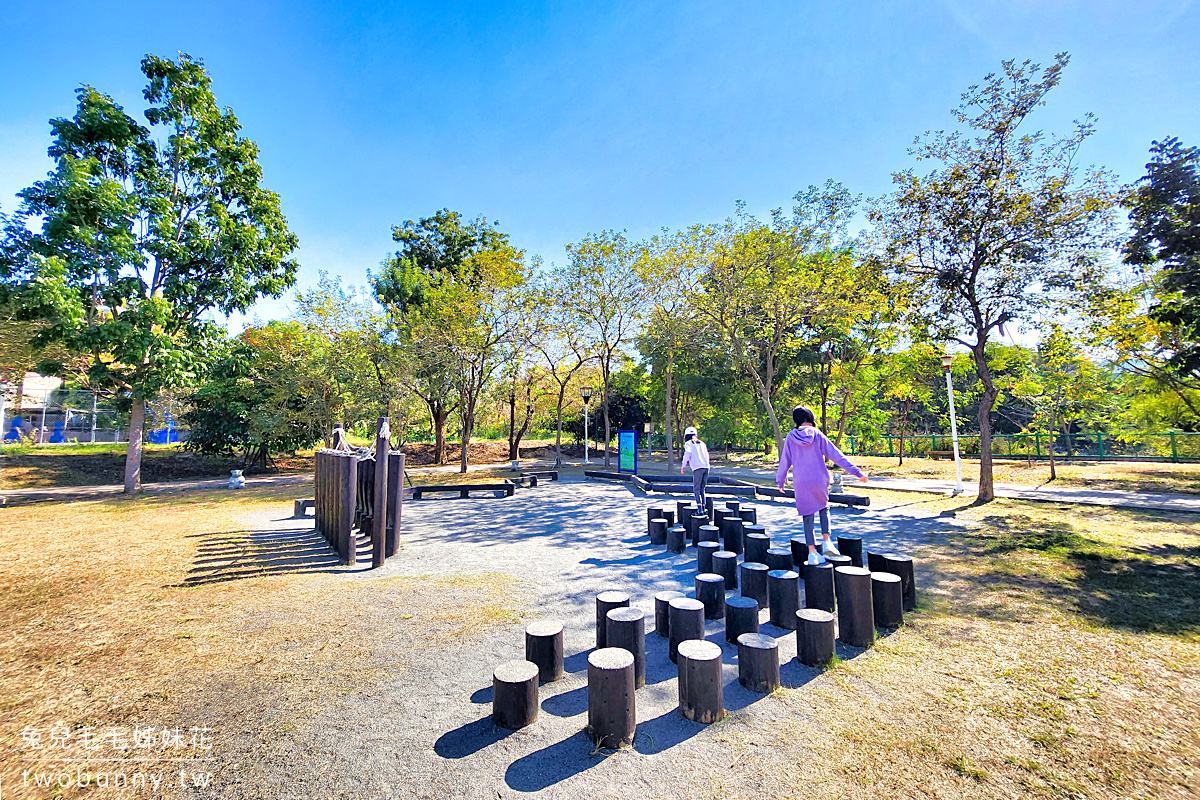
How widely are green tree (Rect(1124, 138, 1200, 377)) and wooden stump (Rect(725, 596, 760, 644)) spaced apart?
7.63 meters

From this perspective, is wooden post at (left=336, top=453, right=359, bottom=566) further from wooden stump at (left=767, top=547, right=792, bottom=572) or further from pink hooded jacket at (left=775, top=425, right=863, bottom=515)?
pink hooded jacket at (left=775, top=425, right=863, bottom=515)

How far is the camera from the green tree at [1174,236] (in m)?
6.20

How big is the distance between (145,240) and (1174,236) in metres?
22.4

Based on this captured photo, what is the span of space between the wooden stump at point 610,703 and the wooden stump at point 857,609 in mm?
2069

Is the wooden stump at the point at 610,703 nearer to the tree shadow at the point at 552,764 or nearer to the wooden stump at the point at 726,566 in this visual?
the tree shadow at the point at 552,764

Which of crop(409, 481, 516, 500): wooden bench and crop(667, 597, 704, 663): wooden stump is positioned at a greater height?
crop(667, 597, 704, 663): wooden stump

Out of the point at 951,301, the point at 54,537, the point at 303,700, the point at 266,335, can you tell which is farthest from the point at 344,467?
the point at 266,335

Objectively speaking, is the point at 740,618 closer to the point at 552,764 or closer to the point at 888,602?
the point at 888,602

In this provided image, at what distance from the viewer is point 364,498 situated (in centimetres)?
677

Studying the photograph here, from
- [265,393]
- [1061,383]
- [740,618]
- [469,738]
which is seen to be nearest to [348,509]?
[469,738]

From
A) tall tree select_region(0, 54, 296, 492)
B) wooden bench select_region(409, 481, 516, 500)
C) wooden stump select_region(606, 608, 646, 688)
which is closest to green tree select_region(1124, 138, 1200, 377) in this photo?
wooden stump select_region(606, 608, 646, 688)

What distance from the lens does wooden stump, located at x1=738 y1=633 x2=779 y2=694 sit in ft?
9.55

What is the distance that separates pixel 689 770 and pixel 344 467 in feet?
18.3

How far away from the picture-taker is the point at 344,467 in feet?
20.3
